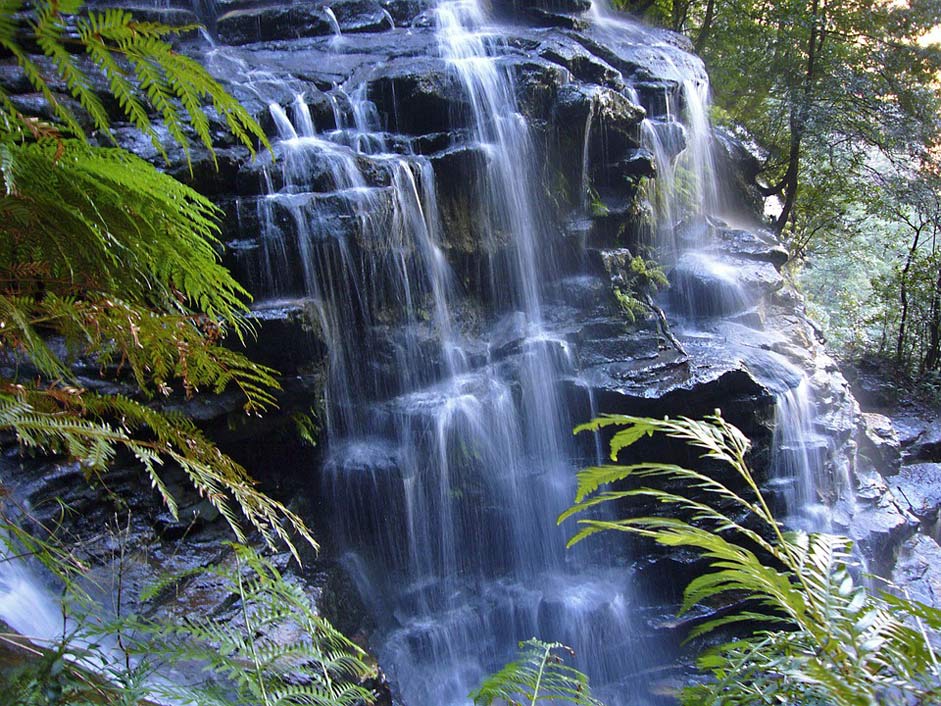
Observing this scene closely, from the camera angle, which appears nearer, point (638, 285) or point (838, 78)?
point (638, 285)

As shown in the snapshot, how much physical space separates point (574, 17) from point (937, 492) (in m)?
7.91

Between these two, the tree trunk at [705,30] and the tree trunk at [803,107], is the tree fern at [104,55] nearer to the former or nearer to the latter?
the tree trunk at [803,107]

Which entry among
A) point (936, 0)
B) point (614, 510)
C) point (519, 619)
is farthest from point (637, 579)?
point (936, 0)

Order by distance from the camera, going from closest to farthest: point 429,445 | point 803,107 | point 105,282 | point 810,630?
point 810,630 < point 105,282 < point 429,445 < point 803,107

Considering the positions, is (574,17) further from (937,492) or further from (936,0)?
(937,492)

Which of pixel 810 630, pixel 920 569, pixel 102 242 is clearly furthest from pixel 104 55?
pixel 920 569

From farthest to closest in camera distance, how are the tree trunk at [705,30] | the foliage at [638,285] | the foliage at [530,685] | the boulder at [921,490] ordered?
the tree trunk at [705,30] → the boulder at [921,490] → the foliage at [638,285] → the foliage at [530,685]

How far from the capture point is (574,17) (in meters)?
9.51

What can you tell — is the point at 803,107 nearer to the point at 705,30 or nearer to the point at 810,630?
the point at 705,30

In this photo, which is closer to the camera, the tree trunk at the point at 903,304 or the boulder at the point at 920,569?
the boulder at the point at 920,569

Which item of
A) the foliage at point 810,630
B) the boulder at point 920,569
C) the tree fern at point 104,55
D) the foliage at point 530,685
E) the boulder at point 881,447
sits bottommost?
the boulder at point 920,569

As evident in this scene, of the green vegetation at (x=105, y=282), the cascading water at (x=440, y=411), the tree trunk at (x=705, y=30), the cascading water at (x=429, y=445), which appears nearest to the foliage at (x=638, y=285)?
the cascading water at (x=440, y=411)

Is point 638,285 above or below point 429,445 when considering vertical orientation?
above

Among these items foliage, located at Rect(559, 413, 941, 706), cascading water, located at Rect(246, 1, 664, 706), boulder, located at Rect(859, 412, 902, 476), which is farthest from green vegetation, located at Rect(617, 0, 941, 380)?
foliage, located at Rect(559, 413, 941, 706)
